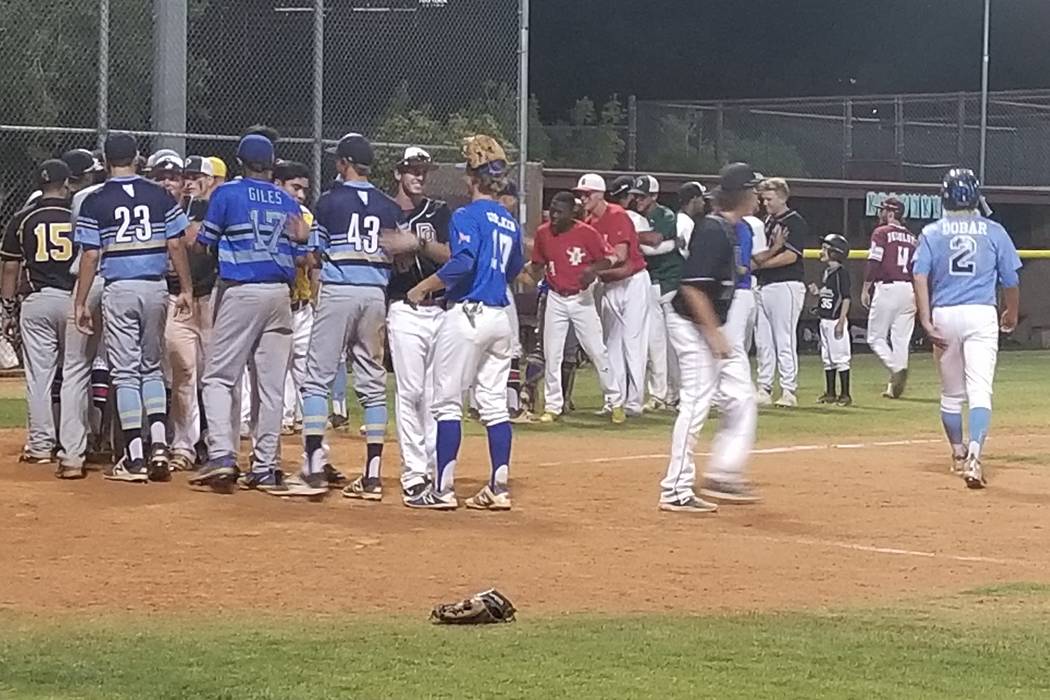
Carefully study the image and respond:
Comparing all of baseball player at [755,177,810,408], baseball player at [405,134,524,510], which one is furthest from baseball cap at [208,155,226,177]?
baseball player at [755,177,810,408]

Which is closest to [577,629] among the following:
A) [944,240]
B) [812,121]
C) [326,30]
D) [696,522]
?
[696,522]

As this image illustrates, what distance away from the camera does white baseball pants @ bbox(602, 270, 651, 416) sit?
54.3 ft

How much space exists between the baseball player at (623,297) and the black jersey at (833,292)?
3180 millimetres

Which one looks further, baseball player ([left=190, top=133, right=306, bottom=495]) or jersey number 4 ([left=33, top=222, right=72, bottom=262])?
jersey number 4 ([left=33, top=222, right=72, bottom=262])

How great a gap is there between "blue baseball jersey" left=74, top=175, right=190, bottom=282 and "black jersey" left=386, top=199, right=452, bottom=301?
146cm

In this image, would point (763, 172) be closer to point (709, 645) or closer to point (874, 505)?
point (874, 505)

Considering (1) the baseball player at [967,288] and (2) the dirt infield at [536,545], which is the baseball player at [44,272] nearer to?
(2) the dirt infield at [536,545]

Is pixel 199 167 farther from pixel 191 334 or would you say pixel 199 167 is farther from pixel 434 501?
pixel 434 501

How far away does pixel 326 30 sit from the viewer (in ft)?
72.8

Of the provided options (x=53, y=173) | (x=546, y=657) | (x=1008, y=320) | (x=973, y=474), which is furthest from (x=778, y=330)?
(x=546, y=657)

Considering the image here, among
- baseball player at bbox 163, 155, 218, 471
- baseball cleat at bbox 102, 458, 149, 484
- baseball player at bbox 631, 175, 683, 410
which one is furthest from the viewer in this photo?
baseball player at bbox 631, 175, 683, 410

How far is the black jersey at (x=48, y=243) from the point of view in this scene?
39.1 feet

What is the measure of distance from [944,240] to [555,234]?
4.77m

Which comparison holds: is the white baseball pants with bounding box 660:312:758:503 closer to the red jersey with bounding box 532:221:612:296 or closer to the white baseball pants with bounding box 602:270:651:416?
the red jersey with bounding box 532:221:612:296
